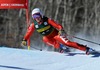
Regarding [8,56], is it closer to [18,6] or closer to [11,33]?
[18,6]

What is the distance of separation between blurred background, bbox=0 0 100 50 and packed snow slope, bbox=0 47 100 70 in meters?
14.5

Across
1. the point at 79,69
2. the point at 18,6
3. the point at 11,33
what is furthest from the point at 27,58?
the point at 11,33

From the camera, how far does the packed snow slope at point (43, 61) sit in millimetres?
6320

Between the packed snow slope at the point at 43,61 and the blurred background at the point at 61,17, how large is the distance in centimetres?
1453

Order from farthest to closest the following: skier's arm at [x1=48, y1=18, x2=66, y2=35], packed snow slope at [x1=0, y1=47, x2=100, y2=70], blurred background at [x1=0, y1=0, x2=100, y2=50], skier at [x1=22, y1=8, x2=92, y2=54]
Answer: blurred background at [x1=0, y1=0, x2=100, y2=50] → skier at [x1=22, y1=8, x2=92, y2=54] → skier's arm at [x1=48, y1=18, x2=66, y2=35] → packed snow slope at [x1=0, y1=47, x2=100, y2=70]

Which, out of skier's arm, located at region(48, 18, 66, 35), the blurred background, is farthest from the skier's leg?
the blurred background

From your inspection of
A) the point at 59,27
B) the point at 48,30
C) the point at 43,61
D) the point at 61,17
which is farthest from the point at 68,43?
the point at 61,17

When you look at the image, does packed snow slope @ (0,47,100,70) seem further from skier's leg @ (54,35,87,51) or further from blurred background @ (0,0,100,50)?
blurred background @ (0,0,100,50)

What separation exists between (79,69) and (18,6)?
166 inches

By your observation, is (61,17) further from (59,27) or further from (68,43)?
(59,27)

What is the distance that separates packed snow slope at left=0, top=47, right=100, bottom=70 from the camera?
6.32 metres

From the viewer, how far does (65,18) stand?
909 inches

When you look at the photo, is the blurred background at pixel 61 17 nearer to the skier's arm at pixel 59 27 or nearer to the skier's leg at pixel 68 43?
the skier's leg at pixel 68 43

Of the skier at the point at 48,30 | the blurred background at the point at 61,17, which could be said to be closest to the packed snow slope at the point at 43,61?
the skier at the point at 48,30
